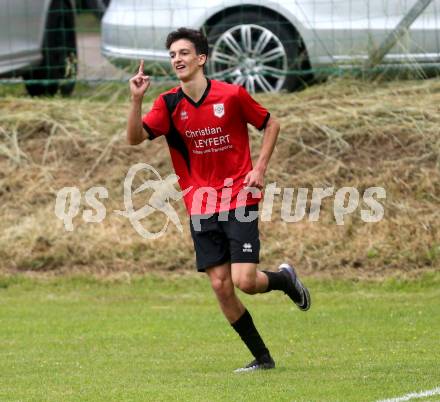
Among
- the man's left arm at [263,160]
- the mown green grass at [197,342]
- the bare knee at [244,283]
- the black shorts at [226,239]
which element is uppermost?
the man's left arm at [263,160]

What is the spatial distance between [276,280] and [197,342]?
161 centimetres

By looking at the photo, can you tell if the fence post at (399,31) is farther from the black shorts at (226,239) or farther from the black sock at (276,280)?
the black shorts at (226,239)

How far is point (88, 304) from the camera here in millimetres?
11781

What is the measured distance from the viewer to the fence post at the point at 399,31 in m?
14.0

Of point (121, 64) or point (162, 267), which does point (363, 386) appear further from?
point (121, 64)

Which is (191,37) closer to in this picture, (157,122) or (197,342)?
(157,122)

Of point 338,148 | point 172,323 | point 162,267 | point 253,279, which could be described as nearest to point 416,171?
point 338,148

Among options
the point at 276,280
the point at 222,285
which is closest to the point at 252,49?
the point at 276,280

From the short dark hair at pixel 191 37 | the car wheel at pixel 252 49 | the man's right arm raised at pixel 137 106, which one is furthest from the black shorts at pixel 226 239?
the car wheel at pixel 252 49

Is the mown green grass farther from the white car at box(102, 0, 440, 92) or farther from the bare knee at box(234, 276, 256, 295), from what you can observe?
the white car at box(102, 0, 440, 92)

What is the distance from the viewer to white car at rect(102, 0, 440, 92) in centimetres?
1410

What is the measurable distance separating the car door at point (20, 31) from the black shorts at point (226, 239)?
7459mm

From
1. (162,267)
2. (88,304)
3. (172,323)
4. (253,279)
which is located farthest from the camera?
(162,267)

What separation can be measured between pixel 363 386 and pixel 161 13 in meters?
8.05
